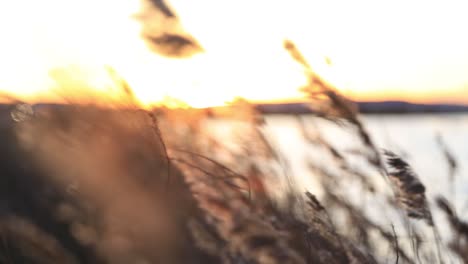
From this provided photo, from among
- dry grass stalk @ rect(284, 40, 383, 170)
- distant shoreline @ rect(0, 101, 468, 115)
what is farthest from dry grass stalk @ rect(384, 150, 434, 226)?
distant shoreline @ rect(0, 101, 468, 115)

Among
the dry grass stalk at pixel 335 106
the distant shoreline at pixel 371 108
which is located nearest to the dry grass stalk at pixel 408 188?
the dry grass stalk at pixel 335 106

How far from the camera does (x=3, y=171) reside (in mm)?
3539

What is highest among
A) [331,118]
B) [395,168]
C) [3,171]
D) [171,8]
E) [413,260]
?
[171,8]

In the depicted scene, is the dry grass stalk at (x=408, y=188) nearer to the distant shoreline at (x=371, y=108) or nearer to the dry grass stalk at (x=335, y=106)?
the dry grass stalk at (x=335, y=106)

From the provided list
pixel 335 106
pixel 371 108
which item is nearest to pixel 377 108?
pixel 371 108

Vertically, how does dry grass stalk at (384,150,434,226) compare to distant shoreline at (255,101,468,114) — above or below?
below

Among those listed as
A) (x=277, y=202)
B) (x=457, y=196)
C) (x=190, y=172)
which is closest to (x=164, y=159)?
(x=190, y=172)

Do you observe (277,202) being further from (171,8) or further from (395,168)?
(171,8)

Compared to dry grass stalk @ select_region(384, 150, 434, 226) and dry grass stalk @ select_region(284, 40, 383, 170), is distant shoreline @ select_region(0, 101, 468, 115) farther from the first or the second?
dry grass stalk @ select_region(384, 150, 434, 226)

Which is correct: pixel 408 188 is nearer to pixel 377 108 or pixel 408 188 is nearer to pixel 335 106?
pixel 335 106

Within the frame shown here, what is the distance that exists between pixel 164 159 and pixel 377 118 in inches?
38.2

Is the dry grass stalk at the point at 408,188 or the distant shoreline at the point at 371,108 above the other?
the distant shoreline at the point at 371,108

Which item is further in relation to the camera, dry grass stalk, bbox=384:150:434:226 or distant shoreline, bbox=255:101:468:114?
distant shoreline, bbox=255:101:468:114

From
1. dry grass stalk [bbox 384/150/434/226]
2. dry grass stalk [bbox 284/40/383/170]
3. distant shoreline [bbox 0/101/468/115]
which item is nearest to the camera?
dry grass stalk [bbox 384/150/434/226]
